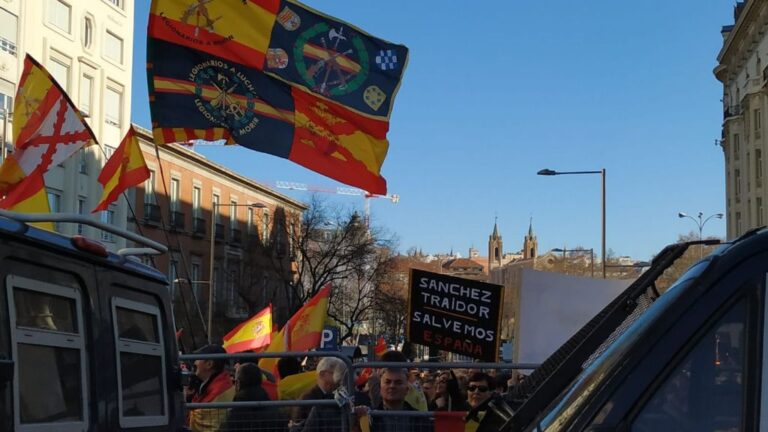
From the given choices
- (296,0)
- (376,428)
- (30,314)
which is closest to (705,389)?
(30,314)

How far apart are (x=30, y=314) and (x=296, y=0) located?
6.25 metres

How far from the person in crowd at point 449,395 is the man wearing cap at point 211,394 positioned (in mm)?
1949

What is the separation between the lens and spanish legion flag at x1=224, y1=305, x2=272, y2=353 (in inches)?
658

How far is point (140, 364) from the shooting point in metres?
4.46

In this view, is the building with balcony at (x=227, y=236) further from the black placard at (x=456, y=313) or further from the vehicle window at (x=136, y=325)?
the vehicle window at (x=136, y=325)

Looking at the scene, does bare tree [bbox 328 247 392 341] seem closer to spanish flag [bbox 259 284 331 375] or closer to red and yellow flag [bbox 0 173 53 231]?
spanish flag [bbox 259 284 331 375]

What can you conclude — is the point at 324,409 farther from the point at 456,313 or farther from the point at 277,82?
the point at 277,82

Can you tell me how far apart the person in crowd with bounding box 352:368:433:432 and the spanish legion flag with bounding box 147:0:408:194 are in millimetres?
2264

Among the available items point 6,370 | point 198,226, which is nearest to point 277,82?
point 6,370

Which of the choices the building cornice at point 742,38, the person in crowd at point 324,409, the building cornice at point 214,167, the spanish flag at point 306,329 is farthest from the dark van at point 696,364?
the building cornice at point 742,38

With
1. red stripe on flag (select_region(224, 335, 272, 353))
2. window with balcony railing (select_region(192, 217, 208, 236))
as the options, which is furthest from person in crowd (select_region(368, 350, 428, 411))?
window with balcony railing (select_region(192, 217, 208, 236))

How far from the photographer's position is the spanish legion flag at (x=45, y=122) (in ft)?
31.0

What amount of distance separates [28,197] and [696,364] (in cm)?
745

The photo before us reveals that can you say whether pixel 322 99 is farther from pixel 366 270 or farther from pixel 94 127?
pixel 366 270
